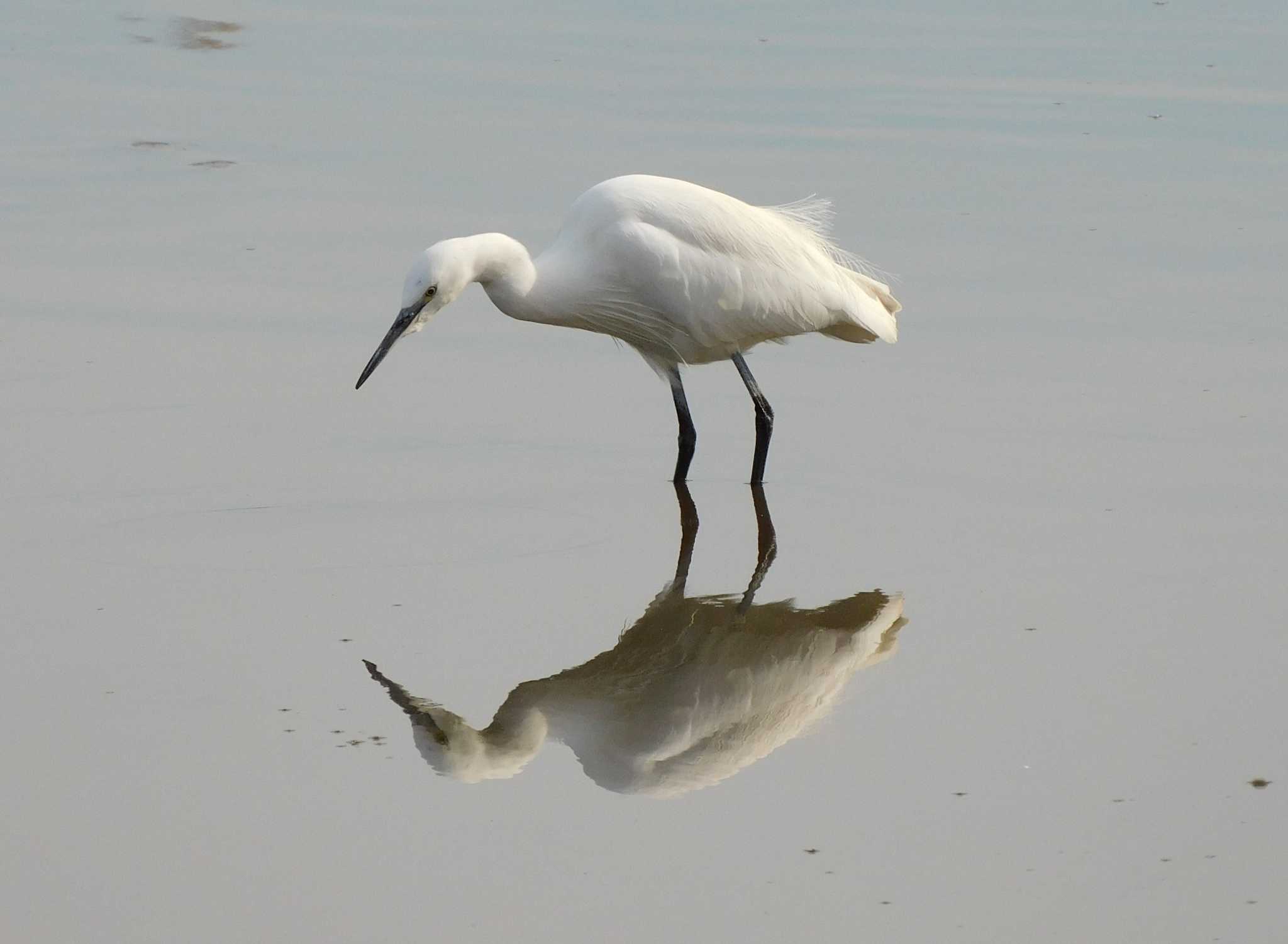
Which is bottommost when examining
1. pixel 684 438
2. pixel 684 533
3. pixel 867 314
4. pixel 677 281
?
pixel 684 533

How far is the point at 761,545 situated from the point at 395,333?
4.25 feet

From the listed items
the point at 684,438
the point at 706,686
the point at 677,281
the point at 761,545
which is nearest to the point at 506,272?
the point at 677,281

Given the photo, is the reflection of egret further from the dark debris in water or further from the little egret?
the dark debris in water

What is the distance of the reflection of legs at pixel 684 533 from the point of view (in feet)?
20.0

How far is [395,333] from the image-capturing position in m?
6.50

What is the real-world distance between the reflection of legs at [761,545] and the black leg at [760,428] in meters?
0.06

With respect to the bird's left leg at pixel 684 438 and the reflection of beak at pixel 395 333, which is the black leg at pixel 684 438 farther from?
the reflection of beak at pixel 395 333

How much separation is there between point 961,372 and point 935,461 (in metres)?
0.97

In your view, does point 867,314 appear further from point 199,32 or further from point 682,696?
point 199,32

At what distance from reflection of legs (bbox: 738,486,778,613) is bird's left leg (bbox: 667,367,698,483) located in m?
0.24

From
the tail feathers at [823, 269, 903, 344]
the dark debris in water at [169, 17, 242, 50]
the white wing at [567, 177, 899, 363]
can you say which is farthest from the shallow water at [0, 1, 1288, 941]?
the dark debris in water at [169, 17, 242, 50]

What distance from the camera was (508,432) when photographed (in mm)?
7293

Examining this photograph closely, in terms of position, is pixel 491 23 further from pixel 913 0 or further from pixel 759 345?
pixel 759 345

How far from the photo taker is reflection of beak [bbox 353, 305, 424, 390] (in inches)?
255
